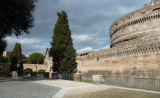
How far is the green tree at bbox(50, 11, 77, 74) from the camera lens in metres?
32.5

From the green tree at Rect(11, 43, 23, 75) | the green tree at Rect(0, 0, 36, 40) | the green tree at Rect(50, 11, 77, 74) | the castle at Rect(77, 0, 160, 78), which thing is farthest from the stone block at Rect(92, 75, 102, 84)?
the green tree at Rect(11, 43, 23, 75)

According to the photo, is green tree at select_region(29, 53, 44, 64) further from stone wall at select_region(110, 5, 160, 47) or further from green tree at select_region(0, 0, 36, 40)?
green tree at select_region(0, 0, 36, 40)

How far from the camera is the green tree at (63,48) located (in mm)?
32531

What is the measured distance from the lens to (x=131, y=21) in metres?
47.6

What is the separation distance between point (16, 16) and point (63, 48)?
1331 centimetres

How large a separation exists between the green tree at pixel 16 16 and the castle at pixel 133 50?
53.0ft

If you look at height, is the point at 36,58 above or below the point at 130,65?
above

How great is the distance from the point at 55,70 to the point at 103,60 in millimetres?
12211

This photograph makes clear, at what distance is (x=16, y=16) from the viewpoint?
66.4ft

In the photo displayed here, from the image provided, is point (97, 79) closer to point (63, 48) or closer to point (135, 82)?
point (135, 82)

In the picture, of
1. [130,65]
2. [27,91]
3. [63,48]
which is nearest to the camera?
[27,91]

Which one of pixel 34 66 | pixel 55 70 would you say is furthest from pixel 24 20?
pixel 34 66

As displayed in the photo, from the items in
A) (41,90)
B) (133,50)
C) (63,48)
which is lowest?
(41,90)

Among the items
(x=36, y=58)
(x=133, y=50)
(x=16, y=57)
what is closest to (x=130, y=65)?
(x=133, y=50)
